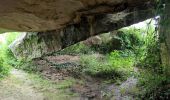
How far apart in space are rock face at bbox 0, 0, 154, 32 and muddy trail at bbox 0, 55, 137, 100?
3451mm

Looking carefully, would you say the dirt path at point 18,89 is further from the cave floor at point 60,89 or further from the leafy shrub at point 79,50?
the leafy shrub at point 79,50

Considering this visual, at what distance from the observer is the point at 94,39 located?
51.8 feet

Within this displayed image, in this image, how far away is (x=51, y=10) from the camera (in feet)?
18.2

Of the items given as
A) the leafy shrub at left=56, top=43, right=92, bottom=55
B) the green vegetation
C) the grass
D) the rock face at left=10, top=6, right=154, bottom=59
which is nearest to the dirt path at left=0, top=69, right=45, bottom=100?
the grass

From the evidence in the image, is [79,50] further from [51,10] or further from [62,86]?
[51,10]

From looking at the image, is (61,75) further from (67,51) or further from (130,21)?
(130,21)

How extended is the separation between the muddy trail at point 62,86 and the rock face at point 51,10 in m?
3.45

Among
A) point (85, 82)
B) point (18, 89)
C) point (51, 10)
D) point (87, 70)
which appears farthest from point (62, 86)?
point (51, 10)

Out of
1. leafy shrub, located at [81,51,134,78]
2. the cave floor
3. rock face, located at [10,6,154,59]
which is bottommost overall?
the cave floor

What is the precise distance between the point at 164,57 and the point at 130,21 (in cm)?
138

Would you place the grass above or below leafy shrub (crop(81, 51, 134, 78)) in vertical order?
below

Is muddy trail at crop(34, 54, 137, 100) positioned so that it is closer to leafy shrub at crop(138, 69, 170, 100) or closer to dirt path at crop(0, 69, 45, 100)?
leafy shrub at crop(138, 69, 170, 100)

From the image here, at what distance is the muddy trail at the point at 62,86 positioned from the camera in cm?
997

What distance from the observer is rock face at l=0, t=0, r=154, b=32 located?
16.3 feet
